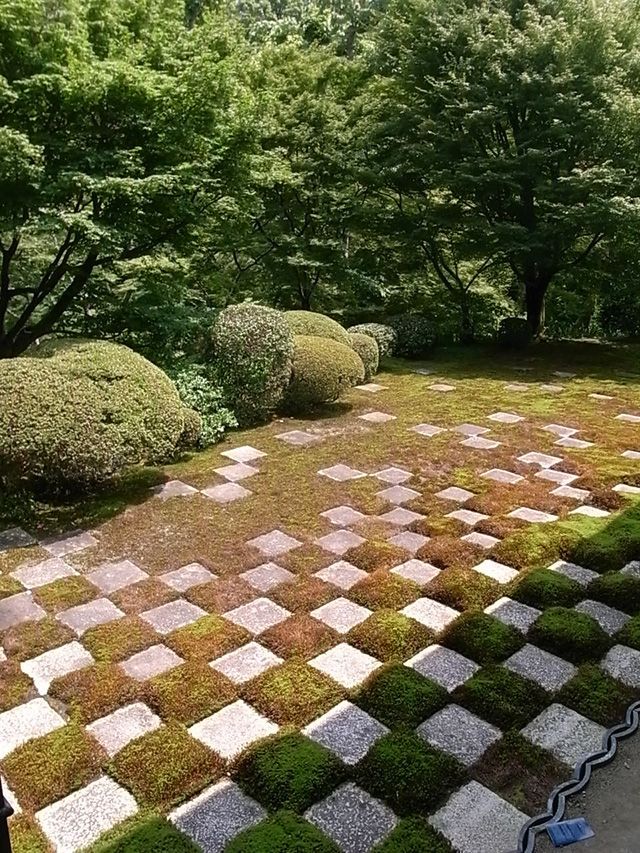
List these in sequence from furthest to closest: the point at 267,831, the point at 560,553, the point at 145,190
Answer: the point at 145,190 → the point at 560,553 → the point at 267,831

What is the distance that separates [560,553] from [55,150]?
5236 millimetres

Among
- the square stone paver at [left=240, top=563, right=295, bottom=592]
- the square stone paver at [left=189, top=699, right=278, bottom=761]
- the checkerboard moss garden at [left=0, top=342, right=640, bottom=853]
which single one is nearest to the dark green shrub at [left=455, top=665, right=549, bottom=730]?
the checkerboard moss garden at [left=0, top=342, right=640, bottom=853]

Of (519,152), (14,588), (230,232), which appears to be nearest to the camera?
(14,588)

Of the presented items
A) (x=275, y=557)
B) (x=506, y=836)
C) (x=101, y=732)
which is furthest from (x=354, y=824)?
(x=275, y=557)

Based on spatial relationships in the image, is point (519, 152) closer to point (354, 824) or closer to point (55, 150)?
point (55, 150)

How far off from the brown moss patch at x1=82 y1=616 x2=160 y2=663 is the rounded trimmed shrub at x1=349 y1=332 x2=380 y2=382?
18.6ft

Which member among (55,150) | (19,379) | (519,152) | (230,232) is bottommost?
(19,379)

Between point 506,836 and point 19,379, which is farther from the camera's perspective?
point 19,379

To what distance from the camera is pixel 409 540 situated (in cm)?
411

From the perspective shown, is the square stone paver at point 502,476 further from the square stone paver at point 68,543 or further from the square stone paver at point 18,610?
the square stone paver at point 18,610

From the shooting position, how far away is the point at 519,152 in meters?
9.91

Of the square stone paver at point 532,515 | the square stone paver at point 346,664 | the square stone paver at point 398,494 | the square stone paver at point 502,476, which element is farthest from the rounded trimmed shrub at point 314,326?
the square stone paver at point 346,664

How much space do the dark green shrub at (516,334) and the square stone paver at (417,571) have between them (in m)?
8.16

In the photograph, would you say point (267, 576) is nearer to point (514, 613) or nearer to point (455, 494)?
point (514, 613)
